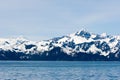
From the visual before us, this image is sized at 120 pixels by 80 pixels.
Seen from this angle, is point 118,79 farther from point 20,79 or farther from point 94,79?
point 20,79

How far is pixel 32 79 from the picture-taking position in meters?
101

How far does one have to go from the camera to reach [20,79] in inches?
3974

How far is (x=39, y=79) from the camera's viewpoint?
3994 inches

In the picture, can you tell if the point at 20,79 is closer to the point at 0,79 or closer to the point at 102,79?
the point at 0,79

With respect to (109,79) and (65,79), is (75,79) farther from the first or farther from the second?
(109,79)

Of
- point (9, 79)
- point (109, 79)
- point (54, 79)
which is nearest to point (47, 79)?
point (54, 79)

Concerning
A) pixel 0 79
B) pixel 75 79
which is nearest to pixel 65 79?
pixel 75 79

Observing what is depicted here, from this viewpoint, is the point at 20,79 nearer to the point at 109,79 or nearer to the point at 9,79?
the point at 9,79

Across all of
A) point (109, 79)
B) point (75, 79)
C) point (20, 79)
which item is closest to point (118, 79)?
point (109, 79)

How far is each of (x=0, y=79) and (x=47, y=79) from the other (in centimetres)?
1225

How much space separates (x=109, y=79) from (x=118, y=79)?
249cm

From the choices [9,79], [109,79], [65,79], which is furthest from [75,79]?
[9,79]

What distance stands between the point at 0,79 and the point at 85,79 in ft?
73.4

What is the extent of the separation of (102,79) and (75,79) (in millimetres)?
7459
